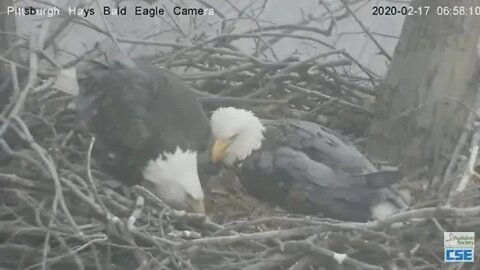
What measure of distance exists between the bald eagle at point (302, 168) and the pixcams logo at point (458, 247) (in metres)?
0.06

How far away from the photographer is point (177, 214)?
0.76m

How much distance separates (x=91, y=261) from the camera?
0.76 meters

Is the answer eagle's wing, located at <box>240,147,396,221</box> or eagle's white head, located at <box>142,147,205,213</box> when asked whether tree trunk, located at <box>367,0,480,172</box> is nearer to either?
eagle's wing, located at <box>240,147,396,221</box>

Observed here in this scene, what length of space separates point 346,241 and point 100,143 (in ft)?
0.88

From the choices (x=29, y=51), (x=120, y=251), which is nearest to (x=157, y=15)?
(x=29, y=51)

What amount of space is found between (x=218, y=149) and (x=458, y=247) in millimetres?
249

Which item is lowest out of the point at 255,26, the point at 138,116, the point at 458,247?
the point at 458,247

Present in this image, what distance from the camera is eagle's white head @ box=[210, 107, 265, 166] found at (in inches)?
32.9

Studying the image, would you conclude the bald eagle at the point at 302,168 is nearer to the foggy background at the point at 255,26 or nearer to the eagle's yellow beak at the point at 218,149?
the eagle's yellow beak at the point at 218,149

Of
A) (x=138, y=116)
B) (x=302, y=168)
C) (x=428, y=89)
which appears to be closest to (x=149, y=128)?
(x=138, y=116)

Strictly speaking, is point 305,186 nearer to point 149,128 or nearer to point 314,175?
point 314,175

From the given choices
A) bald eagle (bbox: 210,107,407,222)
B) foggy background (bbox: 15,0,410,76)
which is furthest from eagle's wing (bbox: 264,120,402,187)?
foggy background (bbox: 15,0,410,76)

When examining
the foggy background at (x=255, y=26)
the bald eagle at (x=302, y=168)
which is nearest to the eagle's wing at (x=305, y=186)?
the bald eagle at (x=302, y=168)

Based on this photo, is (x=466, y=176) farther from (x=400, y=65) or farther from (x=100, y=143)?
(x=100, y=143)
